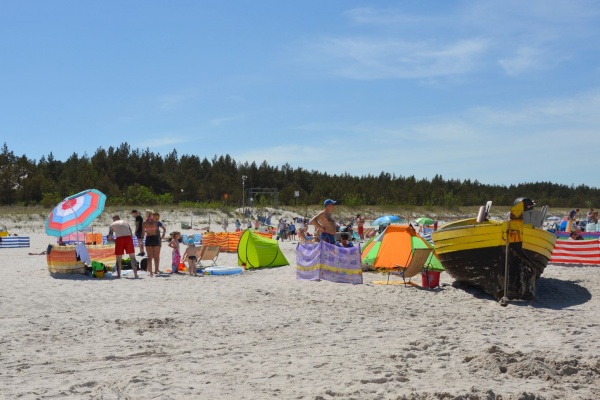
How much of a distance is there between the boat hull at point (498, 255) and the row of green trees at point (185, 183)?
118ft

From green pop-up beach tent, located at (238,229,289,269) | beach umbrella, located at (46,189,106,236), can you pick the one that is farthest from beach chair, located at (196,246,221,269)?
beach umbrella, located at (46,189,106,236)

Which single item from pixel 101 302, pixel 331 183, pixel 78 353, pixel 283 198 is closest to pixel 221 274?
pixel 101 302

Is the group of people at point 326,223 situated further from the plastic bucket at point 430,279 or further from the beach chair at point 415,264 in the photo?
the plastic bucket at point 430,279

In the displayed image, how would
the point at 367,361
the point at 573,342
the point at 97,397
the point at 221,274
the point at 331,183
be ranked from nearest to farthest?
the point at 97,397
the point at 367,361
the point at 573,342
the point at 221,274
the point at 331,183

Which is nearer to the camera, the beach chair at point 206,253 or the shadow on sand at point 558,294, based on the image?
the shadow on sand at point 558,294

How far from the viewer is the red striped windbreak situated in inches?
601

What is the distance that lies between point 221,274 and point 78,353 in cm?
713

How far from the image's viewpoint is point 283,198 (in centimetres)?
5962

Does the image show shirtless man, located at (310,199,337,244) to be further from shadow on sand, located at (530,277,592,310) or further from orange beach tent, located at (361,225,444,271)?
shadow on sand, located at (530,277,592,310)

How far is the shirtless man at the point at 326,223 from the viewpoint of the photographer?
1180cm

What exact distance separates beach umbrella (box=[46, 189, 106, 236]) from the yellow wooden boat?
7.60m

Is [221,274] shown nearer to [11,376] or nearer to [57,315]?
[57,315]

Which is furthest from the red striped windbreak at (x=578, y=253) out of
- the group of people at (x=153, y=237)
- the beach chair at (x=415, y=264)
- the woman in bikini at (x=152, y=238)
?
the woman in bikini at (x=152, y=238)

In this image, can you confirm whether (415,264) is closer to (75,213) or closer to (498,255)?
(498,255)
